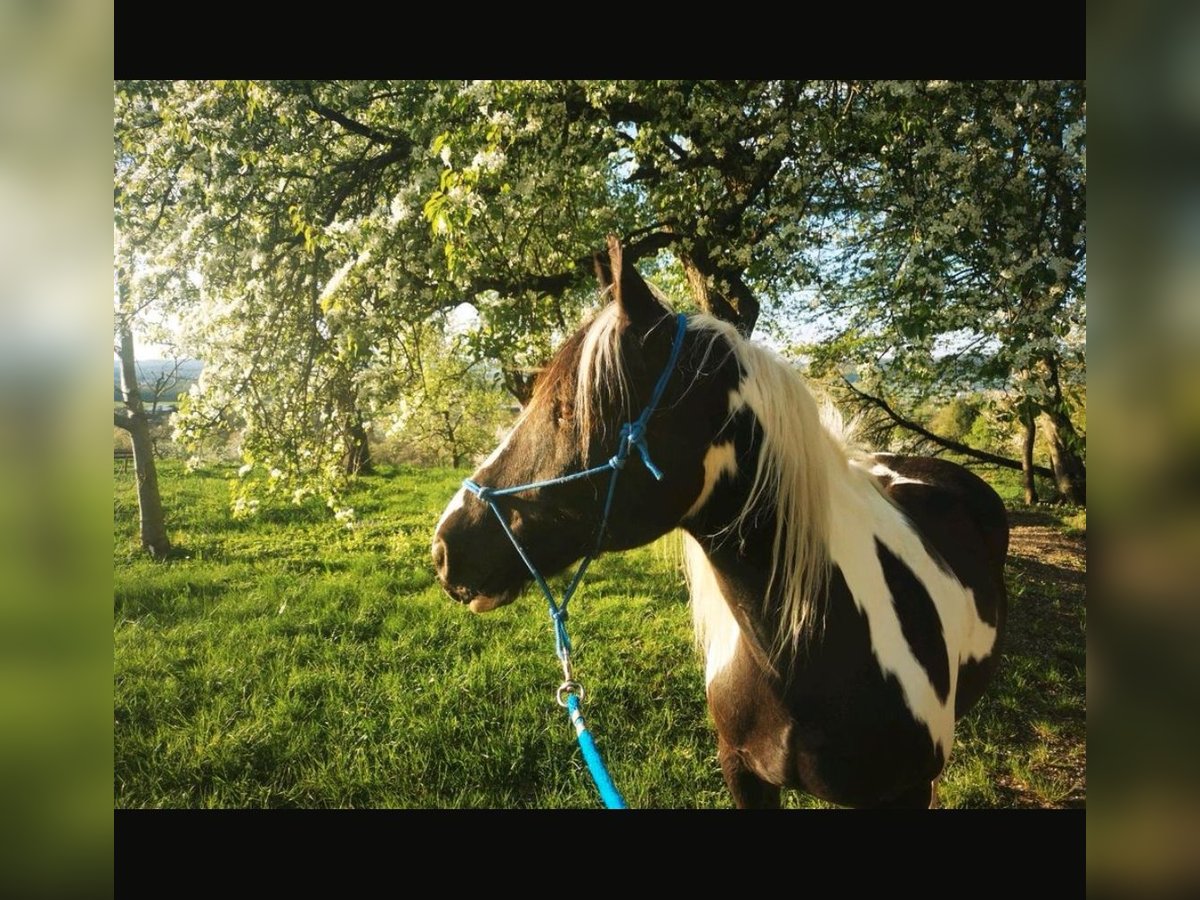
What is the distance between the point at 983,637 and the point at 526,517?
2.11m

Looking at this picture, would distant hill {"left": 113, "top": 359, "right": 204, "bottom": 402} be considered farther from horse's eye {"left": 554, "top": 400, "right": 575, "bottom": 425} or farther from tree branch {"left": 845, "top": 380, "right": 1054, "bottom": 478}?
tree branch {"left": 845, "top": 380, "right": 1054, "bottom": 478}

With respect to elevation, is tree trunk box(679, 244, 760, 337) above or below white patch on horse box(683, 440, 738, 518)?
above

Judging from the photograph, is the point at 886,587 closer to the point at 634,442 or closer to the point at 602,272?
the point at 634,442

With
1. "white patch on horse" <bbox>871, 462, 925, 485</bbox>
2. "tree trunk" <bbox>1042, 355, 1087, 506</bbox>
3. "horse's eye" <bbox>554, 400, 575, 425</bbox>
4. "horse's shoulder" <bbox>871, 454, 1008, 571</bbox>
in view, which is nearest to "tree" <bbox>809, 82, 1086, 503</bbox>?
"horse's shoulder" <bbox>871, 454, 1008, 571</bbox>

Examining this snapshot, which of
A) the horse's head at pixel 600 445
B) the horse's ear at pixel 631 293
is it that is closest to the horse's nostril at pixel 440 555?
the horse's head at pixel 600 445

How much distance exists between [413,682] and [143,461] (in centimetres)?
272

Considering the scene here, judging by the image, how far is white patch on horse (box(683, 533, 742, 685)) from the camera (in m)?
2.07

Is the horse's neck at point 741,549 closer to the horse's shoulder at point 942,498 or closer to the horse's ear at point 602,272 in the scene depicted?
the horse's ear at point 602,272

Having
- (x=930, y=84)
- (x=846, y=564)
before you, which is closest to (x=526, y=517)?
(x=846, y=564)

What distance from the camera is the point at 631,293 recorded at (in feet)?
5.49

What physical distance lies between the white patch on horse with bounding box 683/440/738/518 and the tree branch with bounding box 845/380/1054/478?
3141 millimetres
